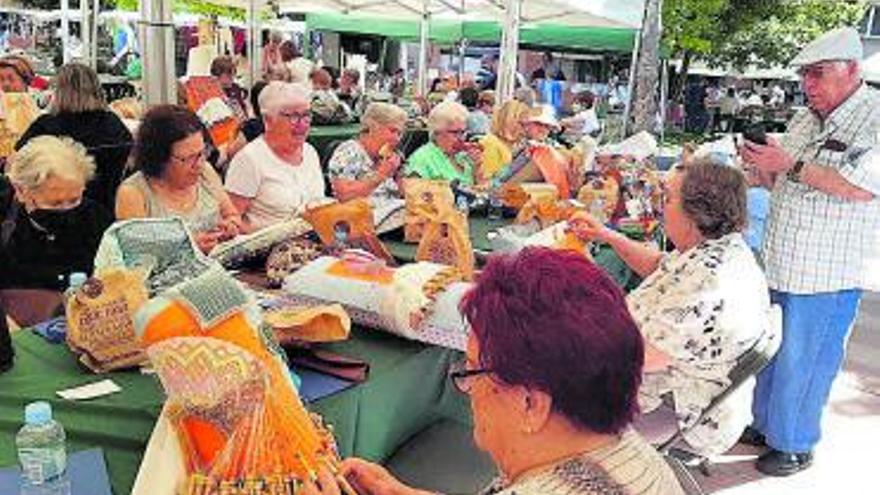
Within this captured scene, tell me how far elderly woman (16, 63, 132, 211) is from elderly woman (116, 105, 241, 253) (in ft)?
4.36

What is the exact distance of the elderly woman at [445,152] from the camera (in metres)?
4.36

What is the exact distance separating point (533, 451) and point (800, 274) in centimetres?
275

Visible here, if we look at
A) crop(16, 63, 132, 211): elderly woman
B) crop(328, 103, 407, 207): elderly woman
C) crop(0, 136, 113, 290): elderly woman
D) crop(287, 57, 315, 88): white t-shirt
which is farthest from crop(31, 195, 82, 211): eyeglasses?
crop(287, 57, 315, 88): white t-shirt

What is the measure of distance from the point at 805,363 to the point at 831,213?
2.22 feet

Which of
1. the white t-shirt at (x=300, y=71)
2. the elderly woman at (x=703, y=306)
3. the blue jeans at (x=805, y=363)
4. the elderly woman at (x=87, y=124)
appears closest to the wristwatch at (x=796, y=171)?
the blue jeans at (x=805, y=363)

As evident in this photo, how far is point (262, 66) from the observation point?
9.00 m

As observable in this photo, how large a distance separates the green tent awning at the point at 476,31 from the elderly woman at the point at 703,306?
1224 cm

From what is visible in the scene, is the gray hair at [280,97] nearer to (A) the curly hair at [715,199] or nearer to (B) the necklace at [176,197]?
(B) the necklace at [176,197]

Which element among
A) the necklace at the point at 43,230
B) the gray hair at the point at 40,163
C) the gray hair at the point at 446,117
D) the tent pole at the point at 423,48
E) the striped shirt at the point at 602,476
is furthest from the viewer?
the tent pole at the point at 423,48

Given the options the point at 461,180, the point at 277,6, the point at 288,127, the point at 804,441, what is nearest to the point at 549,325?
the point at 288,127

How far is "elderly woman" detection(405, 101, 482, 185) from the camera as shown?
4.36 m

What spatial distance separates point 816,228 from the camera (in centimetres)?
353

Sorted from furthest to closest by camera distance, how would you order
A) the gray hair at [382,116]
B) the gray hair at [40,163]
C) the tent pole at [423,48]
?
the tent pole at [423,48]
the gray hair at [382,116]
the gray hair at [40,163]

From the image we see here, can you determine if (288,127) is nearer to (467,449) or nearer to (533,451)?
(467,449)
